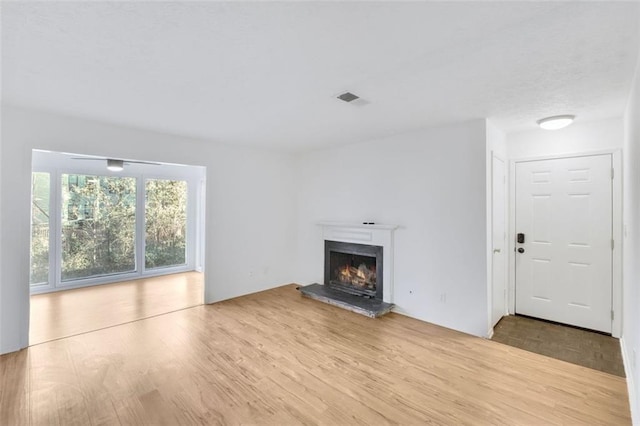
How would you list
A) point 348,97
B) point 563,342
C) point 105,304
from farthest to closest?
point 105,304
point 563,342
point 348,97

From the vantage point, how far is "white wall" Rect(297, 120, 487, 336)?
10.9 ft

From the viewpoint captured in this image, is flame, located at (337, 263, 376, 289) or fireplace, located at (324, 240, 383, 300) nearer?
fireplace, located at (324, 240, 383, 300)

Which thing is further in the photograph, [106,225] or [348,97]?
[106,225]

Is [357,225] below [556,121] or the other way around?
below

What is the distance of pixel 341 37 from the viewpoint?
67.3 inches

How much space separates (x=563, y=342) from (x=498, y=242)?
124 centimetres

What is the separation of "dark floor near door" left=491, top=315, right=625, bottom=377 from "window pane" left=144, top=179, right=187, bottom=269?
6349 mm

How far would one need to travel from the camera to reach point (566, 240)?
3.59 m

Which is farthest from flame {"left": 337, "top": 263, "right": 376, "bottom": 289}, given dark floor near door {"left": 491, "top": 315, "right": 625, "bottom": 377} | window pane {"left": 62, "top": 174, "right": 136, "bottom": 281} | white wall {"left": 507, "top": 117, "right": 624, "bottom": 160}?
window pane {"left": 62, "top": 174, "right": 136, "bottom": 281}

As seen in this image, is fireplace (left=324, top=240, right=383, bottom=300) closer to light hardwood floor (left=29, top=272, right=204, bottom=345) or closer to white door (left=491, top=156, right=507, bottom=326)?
white door (left=491, top=156, right=507, bottom=326)

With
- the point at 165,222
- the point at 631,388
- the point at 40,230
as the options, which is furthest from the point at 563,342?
the point at 40,230

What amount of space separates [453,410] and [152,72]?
3384mm

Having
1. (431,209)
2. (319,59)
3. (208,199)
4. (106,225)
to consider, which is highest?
(319,59)

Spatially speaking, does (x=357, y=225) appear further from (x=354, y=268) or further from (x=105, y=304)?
(x=105, y=304)
